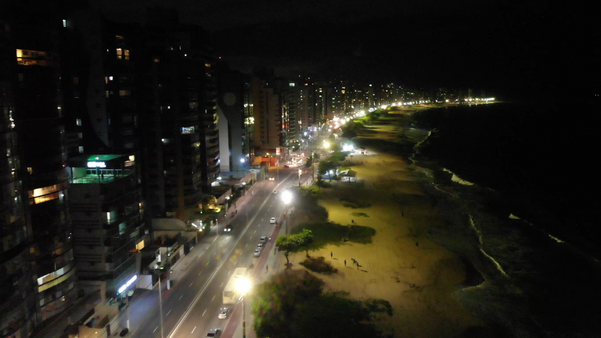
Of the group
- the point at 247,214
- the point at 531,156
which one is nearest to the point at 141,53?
the point at 247,214

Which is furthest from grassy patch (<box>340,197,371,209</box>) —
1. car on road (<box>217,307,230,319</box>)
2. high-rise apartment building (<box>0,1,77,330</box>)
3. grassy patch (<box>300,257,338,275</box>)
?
high-rise apartment building (<box>0,1,77,330</box>)

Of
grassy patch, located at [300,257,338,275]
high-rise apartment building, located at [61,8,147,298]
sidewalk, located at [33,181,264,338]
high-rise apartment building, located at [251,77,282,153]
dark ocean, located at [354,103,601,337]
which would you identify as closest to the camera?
sidewalk, located at [33,181,264,338]

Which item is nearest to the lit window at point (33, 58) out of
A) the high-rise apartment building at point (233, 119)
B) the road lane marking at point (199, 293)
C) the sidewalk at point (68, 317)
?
the sidewalk at point (68, 317)

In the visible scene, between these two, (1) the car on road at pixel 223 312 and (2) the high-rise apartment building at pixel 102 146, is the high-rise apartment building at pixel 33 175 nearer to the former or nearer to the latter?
(2) the high-rise apartment building at pixel 102 146

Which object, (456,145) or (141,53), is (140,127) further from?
(456,145)

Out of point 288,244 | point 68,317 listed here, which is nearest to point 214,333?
point 68,317

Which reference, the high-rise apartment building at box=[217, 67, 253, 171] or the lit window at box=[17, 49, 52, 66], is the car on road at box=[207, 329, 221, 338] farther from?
the high-rise apartment building at box=[217, 67, 253, 171]

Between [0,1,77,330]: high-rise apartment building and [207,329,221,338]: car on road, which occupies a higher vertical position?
[0,1,77,330]: high-rise apartment building
